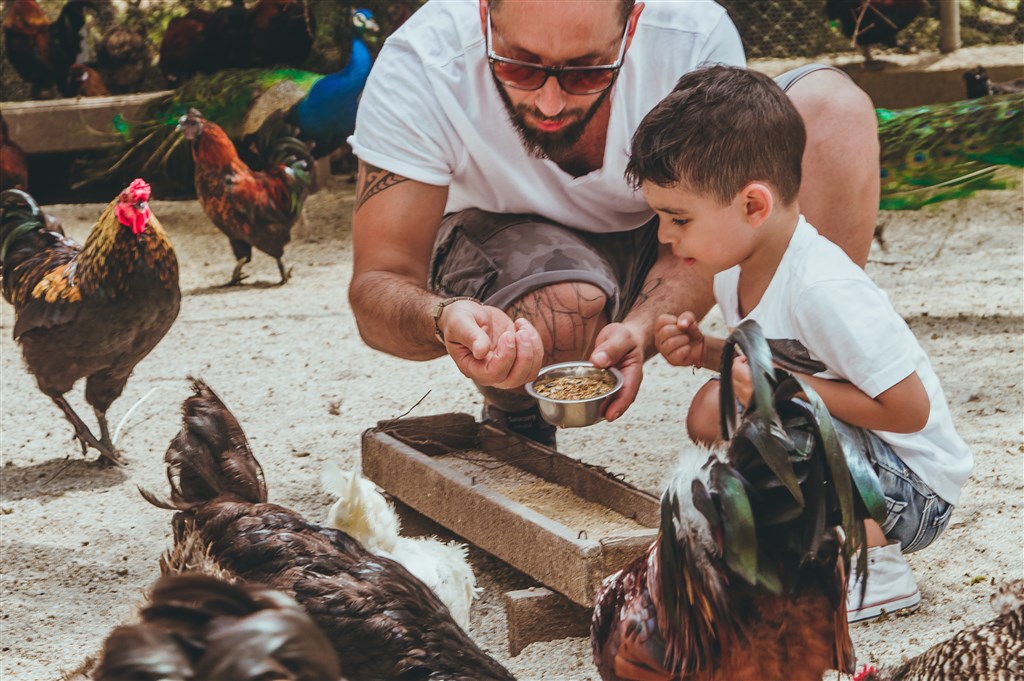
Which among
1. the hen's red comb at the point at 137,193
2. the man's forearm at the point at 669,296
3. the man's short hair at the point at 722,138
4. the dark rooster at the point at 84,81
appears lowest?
the dark rooster at the point at 84,81

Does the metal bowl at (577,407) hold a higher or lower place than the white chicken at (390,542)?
higher

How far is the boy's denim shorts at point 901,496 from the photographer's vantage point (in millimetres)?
2527

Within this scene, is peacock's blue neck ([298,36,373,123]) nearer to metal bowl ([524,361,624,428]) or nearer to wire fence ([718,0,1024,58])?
wire fence ([718,0,1024,58])

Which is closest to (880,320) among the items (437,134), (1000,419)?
(437,134)

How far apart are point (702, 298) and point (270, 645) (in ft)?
7.16

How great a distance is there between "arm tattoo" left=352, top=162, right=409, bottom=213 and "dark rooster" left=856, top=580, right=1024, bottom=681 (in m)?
1.93

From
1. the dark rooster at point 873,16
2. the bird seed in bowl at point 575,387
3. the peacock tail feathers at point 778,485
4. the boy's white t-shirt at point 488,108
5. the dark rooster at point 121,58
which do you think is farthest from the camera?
the dark rooster at point 121,58

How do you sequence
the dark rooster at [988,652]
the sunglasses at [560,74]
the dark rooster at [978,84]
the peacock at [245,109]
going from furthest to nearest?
the peacock at [245,109], the dark rooster at [978,84], the sunglasses at [560,74], the dark rooster at [988,652]

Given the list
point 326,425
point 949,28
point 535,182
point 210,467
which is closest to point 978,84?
point 949,28

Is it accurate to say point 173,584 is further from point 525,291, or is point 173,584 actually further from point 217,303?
point 217,303

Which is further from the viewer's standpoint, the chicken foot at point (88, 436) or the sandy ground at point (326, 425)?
the chicken foot at point (88, 436)

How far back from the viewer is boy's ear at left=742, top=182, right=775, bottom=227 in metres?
2.50

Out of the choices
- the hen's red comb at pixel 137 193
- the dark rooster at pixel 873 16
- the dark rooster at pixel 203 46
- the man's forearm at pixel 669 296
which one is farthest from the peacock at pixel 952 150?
the dark rooster at pixel 203 46

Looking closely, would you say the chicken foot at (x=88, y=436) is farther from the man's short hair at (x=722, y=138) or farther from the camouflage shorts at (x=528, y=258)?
the man's short hair at (x=722, y=138)
